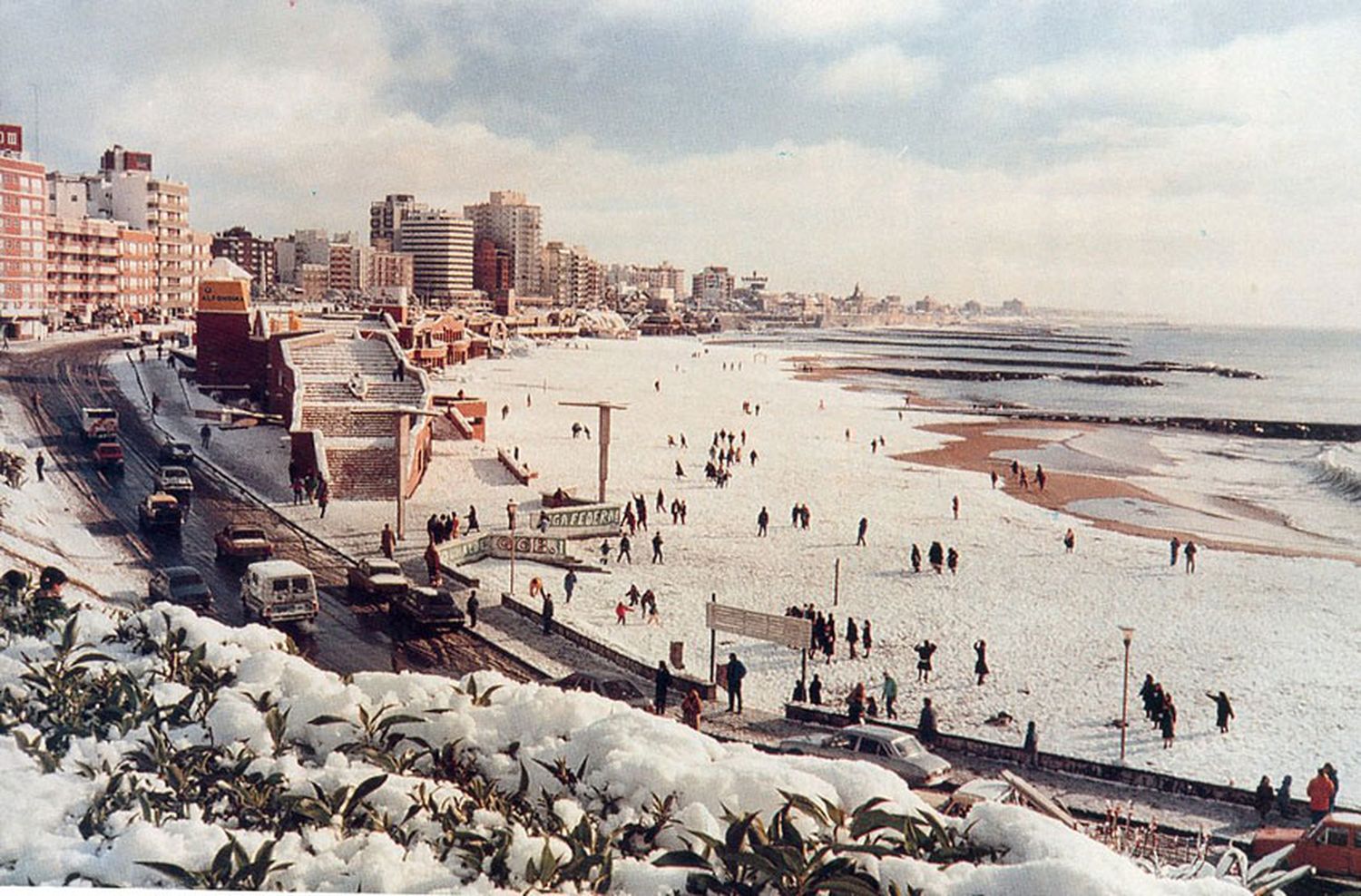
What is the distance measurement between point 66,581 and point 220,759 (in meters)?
2.45

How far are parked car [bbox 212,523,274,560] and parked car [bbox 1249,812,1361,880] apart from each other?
19.0 ft

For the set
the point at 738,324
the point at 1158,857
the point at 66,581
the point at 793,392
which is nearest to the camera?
the point at 1158,857

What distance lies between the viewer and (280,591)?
658 cm

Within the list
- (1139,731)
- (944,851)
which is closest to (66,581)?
(944,851)

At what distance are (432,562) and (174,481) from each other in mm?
1734

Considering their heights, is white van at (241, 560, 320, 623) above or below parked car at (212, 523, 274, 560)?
below

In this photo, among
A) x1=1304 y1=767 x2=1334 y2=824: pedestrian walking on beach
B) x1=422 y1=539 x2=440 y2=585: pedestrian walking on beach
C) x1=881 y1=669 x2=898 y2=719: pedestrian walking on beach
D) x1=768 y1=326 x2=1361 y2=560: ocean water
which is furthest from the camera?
x1=768 y1=326 x2=1361 y2=560: ocean water

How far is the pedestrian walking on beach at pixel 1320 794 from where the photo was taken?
223 inches

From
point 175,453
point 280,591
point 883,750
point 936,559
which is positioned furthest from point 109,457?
point 936,559

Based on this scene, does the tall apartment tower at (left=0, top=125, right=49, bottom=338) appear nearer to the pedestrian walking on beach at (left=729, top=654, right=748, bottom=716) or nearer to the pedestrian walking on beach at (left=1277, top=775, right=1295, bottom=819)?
the pedestrian walking on beach at (left=729, top=654, right=748, bottom=716)

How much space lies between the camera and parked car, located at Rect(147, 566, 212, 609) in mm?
6461

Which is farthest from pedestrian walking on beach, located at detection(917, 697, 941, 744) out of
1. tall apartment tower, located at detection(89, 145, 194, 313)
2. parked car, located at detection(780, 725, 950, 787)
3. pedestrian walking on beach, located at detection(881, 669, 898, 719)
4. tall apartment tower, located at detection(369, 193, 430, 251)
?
tall apartment tower, located at detection(89, 145, 194, 313)

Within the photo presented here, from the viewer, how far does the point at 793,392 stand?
2106 centimetres

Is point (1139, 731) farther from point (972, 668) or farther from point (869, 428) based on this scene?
point (869, 428)
